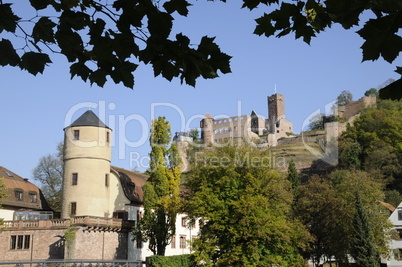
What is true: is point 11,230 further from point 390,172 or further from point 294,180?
point 390,172

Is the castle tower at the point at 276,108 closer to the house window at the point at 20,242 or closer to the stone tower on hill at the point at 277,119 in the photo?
the stone tower on hill at the point at 277,119

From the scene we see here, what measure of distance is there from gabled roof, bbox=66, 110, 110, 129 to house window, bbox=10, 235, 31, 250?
10.9m

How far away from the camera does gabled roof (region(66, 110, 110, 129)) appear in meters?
44.9

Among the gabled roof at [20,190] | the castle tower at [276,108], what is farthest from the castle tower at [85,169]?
the castle tower at [276,108]

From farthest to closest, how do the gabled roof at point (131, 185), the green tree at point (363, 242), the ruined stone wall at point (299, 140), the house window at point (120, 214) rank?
the ruined stone wall at point (299, 140), the gabled roof at point (131, 185), the house window at point (120, 214), the green tree at point (363, 242)

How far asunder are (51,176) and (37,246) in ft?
70.2

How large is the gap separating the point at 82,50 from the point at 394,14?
2.58 metres

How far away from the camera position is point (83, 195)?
1737 inches

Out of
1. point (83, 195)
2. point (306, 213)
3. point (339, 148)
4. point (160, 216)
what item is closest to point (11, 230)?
point (83, 195)

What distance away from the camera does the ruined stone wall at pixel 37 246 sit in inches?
1560

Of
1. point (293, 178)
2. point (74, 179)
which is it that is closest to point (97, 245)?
point (74, 179)

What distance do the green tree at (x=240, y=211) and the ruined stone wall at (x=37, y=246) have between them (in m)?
11.6

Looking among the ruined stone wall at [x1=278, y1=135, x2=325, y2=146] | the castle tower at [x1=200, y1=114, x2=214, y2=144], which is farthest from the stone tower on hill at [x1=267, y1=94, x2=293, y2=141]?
the castle tower at [x1=200, y1=114, x2=214, y2=144]

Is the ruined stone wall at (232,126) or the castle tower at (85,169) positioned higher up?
the ruined stone wall at (232,126)
